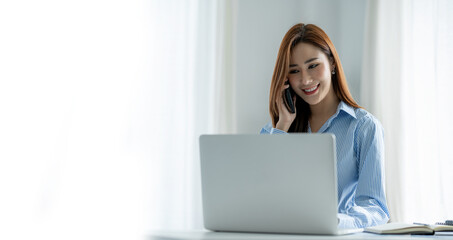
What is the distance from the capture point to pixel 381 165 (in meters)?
1.88

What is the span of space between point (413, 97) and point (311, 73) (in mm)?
1488

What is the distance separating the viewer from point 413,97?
342 centimetres

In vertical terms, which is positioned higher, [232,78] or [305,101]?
[232,78]

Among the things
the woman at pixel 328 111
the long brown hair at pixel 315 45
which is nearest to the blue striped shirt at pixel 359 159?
the woman at pixel 328 111

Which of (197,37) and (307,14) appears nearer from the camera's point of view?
(197,37)

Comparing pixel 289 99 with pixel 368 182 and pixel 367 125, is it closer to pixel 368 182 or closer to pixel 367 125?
pixel 367 125

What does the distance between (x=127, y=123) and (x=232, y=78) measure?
101 cm

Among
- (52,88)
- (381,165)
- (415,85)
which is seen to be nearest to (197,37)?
(52,88)

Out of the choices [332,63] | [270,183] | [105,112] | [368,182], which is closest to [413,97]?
[332,63]

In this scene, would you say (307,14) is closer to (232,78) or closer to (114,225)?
(232,78)

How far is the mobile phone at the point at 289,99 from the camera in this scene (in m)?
2.33

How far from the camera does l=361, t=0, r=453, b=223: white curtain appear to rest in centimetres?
318

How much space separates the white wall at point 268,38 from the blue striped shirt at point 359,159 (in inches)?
55.1

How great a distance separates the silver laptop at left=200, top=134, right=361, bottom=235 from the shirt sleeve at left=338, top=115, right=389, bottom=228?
17 cm
